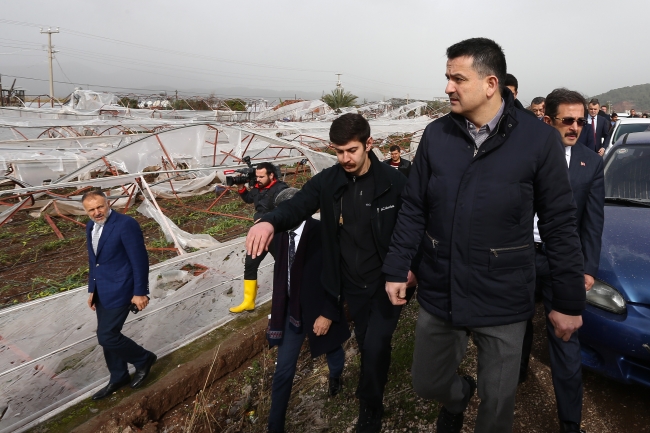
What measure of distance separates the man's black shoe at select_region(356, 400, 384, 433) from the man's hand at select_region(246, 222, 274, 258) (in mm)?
1265

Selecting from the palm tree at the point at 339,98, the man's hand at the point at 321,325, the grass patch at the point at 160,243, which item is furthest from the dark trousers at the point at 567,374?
the palm tree at the point at 339,98

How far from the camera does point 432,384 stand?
2148 millimetres

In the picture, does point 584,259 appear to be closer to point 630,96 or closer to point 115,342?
point 115,342

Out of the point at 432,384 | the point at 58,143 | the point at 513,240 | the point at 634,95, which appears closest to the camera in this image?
the point at 513,240

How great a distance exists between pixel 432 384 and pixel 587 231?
1191 millimetres

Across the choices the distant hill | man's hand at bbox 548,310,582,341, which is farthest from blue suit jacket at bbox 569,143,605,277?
the distant hill

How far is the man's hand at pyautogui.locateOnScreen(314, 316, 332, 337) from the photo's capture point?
8.86ft

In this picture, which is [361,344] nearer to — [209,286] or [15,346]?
[209,286]

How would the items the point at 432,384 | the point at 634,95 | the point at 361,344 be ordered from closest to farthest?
the point at 432,384
the point at 361,344
the point at 634,95

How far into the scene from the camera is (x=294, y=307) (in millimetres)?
2723

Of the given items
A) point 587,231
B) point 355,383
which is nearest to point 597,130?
point 587,231

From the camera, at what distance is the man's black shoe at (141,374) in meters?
3.32

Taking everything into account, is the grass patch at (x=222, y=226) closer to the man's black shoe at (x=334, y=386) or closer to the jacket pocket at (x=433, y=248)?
the man's black shoe at (x=334, y=386)

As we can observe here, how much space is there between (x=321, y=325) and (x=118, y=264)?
5.30ft
